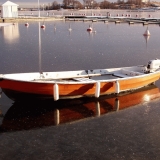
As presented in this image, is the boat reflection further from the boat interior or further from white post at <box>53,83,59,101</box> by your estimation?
the boat interior

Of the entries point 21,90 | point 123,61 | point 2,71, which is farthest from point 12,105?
point 123,61

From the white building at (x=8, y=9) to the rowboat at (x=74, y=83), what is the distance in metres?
45.1

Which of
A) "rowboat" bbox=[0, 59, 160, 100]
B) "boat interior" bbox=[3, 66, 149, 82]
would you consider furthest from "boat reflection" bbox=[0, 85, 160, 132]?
"boat interior" bbox=[3, 66, 149, 82]

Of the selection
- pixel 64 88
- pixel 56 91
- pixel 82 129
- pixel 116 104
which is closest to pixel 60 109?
pixel 56 91

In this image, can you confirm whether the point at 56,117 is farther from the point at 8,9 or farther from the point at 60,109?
the point at 8,9

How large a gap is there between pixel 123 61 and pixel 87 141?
37.8 feet

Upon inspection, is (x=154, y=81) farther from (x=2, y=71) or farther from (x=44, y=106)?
(x=2, y=71)

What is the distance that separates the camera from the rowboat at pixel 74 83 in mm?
10156

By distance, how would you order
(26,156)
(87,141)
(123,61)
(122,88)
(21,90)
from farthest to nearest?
(123,61) < (122,88) < (21,90) < (87,141) < (26,156)

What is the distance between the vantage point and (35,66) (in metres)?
16.8

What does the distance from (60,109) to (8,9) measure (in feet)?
161

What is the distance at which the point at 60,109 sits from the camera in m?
10.3

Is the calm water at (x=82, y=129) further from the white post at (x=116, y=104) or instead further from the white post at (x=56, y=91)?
the white post at (x=56, y=91)

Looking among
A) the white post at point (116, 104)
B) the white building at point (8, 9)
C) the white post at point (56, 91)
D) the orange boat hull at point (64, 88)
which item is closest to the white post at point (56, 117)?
the white post at point (56, 91)
